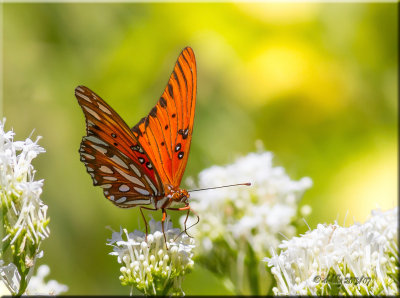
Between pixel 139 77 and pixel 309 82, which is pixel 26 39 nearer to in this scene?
pixel 139 77

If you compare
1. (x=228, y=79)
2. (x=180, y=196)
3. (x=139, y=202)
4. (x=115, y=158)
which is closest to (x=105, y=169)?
(x=115, y=158)

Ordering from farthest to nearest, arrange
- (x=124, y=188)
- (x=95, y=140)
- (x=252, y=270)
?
(x=252, y=270), (x=124, y=188), (x=95, y=140)

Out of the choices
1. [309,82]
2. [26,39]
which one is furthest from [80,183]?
[309,82]

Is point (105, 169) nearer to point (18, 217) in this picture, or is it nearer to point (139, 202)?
point (139, 202)

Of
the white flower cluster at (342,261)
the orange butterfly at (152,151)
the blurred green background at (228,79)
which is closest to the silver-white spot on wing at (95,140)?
the orange butterfly at (152,151)

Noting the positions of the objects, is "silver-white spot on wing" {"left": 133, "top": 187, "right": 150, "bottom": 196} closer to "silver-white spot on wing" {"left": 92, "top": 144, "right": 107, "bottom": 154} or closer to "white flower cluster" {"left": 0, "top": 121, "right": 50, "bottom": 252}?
"silver-white spot on wing" {"left": 92, "top": 144, "right": 107, "bottom": 154}

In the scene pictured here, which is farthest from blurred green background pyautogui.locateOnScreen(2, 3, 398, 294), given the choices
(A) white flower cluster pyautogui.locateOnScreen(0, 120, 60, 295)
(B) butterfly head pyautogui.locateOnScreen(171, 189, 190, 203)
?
(A) white flower cluster pyautogui.locateOnScreen(0, 120, 60, 295)
